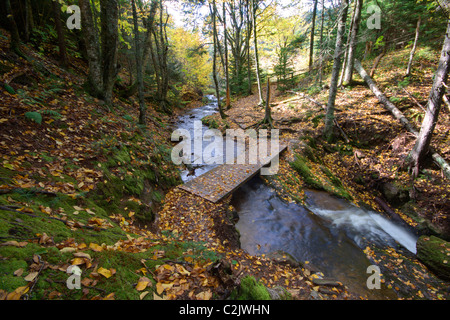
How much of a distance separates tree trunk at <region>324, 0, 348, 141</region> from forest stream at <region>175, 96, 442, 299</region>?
4.37m

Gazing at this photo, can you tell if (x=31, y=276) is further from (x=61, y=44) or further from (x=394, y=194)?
(x=394, y=194)

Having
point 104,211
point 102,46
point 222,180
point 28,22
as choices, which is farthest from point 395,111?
point 28,22

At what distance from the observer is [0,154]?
10.1ft

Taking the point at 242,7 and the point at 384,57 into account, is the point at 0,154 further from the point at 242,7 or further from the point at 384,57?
the point at 242,7

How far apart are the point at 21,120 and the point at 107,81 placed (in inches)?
160

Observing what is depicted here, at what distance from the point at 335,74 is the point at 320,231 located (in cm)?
747

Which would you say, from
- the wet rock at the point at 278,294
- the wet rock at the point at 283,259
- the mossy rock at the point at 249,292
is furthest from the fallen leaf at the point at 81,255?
the wet rock at the point at 283,259

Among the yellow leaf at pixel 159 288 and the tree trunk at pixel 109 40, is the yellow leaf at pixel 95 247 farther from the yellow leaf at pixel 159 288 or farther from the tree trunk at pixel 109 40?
the tree trunk at pixel 109 40

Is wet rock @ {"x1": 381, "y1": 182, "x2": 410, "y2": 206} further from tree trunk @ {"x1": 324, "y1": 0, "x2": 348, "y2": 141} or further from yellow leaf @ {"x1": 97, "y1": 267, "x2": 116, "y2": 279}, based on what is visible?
yellow leaf @ {"x1": 97, "y1": 267, "x2": 116, "y2": 279}

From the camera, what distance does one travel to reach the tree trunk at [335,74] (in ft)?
27.0

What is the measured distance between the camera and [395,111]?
363 inches

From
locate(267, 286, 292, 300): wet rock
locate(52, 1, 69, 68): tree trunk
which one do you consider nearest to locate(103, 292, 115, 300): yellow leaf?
locate(267, 286, 292, 300): wet rock

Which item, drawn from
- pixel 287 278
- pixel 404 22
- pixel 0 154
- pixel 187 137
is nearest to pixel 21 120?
pixel 0 154

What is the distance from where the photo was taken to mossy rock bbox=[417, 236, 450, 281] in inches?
185
